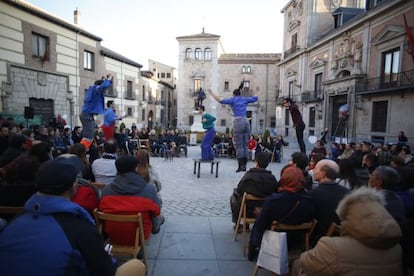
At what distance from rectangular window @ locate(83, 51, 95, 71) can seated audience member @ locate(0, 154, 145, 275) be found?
18.9 m

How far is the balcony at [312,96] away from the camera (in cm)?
2299

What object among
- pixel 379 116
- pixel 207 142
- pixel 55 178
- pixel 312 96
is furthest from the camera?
pixel 312 96

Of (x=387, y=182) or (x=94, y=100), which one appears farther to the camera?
(x=94, y=100)

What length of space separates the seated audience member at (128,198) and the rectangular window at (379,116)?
17500mm

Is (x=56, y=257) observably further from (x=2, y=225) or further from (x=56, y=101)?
(x=56, y=101)

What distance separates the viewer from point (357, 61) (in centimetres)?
1855

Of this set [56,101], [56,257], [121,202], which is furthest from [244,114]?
[56,101]

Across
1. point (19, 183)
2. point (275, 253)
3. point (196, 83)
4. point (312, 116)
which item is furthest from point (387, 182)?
point (196, 83)

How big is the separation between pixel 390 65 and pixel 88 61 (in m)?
19.4

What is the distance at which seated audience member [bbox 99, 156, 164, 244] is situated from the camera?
2738 mm

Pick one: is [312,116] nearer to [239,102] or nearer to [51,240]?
[239,102]

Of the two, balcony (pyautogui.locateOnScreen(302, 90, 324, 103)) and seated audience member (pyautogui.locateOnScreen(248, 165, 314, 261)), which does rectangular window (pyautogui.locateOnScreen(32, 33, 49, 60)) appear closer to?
seated audience member (pyautogui.locateOnScreen(248, 165, 314, 261))

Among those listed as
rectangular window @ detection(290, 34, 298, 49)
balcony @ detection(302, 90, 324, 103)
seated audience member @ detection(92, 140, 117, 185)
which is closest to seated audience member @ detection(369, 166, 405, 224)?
seated audience member @ detection(92, 140, 117, 185)

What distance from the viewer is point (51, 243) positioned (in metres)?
1.35
